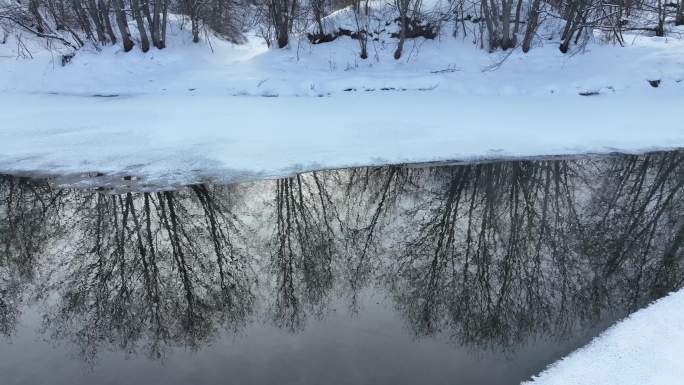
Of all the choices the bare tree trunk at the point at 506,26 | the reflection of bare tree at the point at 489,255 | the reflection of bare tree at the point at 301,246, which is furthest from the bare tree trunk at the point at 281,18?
the reflection of bare tree at the point at 489,255

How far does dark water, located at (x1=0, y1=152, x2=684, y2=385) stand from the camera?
6023 millimetres

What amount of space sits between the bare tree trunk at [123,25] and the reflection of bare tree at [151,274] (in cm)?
1079

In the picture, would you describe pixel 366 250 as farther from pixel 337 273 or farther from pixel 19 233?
pixel 19 233

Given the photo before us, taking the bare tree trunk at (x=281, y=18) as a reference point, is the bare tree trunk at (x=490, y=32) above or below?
below

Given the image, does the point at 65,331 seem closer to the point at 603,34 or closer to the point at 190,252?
the point at 190,252

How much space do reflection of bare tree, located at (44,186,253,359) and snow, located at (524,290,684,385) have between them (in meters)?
4.07

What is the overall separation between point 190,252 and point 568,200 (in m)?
7.29

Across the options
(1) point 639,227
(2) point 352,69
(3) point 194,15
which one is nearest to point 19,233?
(1) point 639,227

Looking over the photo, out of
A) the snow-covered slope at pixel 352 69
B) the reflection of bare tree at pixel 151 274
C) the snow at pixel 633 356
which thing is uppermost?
the snow-covered slope at pixel 352 69

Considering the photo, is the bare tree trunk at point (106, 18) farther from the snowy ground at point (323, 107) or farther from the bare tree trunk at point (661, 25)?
the bare tree trunk at point (661, 25)

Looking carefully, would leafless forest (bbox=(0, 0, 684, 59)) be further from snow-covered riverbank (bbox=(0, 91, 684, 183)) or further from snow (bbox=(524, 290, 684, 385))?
snow (bbox=(524, 290, 684, 385))

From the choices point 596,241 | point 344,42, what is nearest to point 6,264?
point 596,241

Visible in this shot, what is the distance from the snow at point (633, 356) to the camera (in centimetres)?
505

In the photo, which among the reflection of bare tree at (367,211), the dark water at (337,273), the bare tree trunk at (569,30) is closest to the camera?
the dark water at (337,273)
